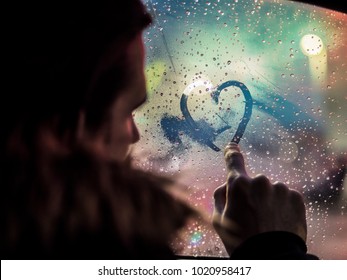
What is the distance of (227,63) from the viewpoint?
4.10 ft

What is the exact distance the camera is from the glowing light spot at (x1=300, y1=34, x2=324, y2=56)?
1.27 metres

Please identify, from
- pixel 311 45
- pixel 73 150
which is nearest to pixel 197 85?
pixel 311 45

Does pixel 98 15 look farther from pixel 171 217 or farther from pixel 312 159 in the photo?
pixel 312 159

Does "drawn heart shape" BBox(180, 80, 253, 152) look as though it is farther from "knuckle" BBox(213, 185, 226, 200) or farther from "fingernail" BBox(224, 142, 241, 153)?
"knuckle" BBox(213, 185, 226, 200)

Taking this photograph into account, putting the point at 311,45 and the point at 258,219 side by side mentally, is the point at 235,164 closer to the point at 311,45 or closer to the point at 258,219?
the point at 258,219

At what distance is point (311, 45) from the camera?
1277 millimetres

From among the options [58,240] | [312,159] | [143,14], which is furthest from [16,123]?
[312,159]

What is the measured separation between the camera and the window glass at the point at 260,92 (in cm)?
120

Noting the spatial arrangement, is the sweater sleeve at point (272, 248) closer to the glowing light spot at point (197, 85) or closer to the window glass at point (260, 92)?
the window glass at point (260, 92)

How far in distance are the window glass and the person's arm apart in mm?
409

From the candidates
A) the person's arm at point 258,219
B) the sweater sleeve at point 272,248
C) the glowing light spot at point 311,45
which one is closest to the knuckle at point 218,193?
the person's arm at point 258,219
